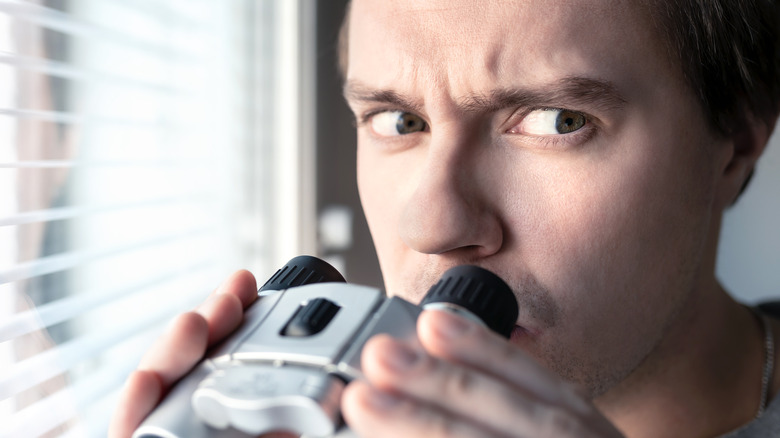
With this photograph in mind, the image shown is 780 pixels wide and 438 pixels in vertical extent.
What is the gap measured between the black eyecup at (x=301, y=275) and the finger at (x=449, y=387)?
0.83ft

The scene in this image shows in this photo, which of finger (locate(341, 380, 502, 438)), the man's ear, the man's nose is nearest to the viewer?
finger (locate(341, 380, 502, 438))

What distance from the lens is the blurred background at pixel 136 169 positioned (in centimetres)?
87

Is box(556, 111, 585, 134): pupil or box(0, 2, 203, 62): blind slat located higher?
box(0, 2, 203, 62): blind slat

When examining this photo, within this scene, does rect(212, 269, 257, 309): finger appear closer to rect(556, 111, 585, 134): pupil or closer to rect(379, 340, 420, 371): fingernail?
rect(379, 340, 420, 371): fingernail

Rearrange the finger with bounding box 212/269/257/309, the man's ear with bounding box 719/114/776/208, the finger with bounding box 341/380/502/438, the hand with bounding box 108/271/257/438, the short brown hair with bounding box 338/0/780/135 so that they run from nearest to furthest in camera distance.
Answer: the finger with bounding box 341/380/502/438, the hand with bounding box 108/271/257/438, the finger with bounding box 212/269/257/309, the short brown hair with bounding box 338/0/780/135, the man's ear with bounding box 719/114/776/208

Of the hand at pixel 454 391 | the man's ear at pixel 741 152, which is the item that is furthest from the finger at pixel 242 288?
the man's ear at pixel 741 152

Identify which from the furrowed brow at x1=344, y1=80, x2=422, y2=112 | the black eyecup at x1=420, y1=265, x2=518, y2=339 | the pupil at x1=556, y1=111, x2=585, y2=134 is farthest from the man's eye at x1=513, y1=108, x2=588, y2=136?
the black eyecup at x1=420, y1=265, x2=518, y2=339

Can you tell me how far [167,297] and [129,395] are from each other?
78 centimetres

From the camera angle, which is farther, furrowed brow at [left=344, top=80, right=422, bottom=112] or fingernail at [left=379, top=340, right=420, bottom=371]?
furrowed brow at [left=344, top=80, right=422, bottom=112]

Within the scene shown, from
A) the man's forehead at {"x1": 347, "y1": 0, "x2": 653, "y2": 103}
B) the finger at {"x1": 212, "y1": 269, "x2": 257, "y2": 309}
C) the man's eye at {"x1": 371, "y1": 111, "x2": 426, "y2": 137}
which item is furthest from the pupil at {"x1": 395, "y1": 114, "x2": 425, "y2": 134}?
the finger at {"x1": 212, "y1": 269, "x2": 257, "y2": 309}

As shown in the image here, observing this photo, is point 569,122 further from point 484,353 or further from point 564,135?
point 484,353

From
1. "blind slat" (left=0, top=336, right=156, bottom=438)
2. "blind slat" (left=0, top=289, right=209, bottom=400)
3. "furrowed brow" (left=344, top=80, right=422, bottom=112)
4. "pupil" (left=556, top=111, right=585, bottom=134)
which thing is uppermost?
"furrowed brow" (left=344, top=80, right=422, bottom=112)

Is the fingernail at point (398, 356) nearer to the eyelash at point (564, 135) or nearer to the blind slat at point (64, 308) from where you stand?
the eyelash at point (564, 135)

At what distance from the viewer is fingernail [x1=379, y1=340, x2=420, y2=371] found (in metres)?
0.46
